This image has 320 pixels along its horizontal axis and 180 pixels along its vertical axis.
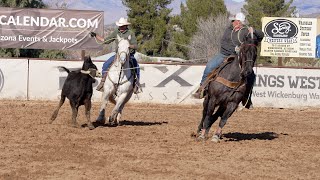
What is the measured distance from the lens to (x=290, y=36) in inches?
1072

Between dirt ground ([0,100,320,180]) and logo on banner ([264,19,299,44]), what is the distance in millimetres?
8868

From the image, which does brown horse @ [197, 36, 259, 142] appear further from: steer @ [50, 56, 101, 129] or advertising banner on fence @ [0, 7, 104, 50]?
advertising banner on fence @ [0, 7, 104, 50]

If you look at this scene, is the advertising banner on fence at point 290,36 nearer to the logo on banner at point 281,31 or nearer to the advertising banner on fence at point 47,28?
the logo on banner at point 281,31

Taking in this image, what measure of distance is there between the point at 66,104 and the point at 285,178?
14342mm

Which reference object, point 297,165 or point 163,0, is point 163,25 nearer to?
point 163,0

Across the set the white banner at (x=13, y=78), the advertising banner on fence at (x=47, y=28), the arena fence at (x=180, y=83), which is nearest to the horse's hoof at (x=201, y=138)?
the arena fence at (x=180, y=83)

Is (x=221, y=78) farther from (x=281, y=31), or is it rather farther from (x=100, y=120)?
(x=281, y=31)

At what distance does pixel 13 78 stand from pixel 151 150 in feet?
43.7

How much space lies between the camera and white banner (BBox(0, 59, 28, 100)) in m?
24.0

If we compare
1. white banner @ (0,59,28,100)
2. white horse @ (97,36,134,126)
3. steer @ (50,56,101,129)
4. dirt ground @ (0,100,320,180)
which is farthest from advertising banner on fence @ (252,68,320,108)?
steer @ (50,56,101,129)

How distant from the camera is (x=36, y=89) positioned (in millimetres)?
24156

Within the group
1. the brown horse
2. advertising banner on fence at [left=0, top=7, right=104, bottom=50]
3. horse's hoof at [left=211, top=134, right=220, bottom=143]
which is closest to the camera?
the brown horse

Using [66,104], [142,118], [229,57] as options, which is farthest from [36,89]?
[229,57]

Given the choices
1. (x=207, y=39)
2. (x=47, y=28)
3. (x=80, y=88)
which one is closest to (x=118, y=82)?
(x=80, y=88)
